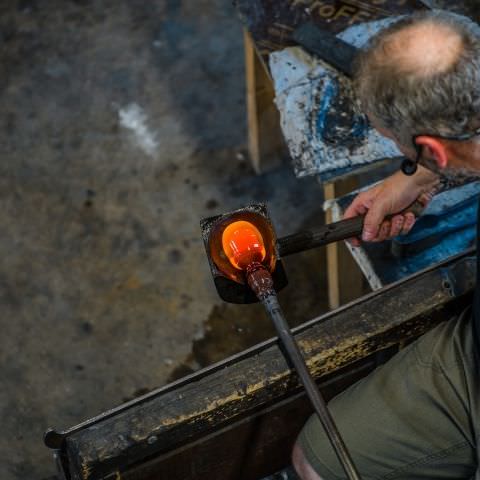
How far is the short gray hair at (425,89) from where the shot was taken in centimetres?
146

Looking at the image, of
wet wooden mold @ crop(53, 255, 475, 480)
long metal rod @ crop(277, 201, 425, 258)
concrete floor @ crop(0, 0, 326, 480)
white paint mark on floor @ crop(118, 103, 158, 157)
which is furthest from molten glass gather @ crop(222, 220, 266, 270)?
white paint mark on floor @ crop(118, 103, 158, 157)

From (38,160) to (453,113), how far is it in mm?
2367

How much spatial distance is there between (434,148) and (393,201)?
42 cm

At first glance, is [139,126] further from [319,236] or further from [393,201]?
[319,236]

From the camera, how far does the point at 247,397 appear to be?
1751 millimetres

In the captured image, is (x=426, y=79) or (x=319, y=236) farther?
(x=319, y=236)

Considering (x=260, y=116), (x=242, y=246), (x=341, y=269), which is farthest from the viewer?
(x=260, y=116)

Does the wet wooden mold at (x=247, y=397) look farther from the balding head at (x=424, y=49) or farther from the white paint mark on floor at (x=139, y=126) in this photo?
the white paint mark on floor at (x=139, y=126)

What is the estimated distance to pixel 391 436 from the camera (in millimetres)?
1862

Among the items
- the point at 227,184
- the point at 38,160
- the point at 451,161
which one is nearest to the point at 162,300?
the point at 227,184

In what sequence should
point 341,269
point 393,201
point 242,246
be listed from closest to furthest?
point 242,246, point 393,201, point 341,269

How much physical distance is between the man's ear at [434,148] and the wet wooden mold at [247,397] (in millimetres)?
344

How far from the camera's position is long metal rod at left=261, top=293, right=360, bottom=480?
134cm

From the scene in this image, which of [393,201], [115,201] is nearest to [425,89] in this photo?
[393,201]
